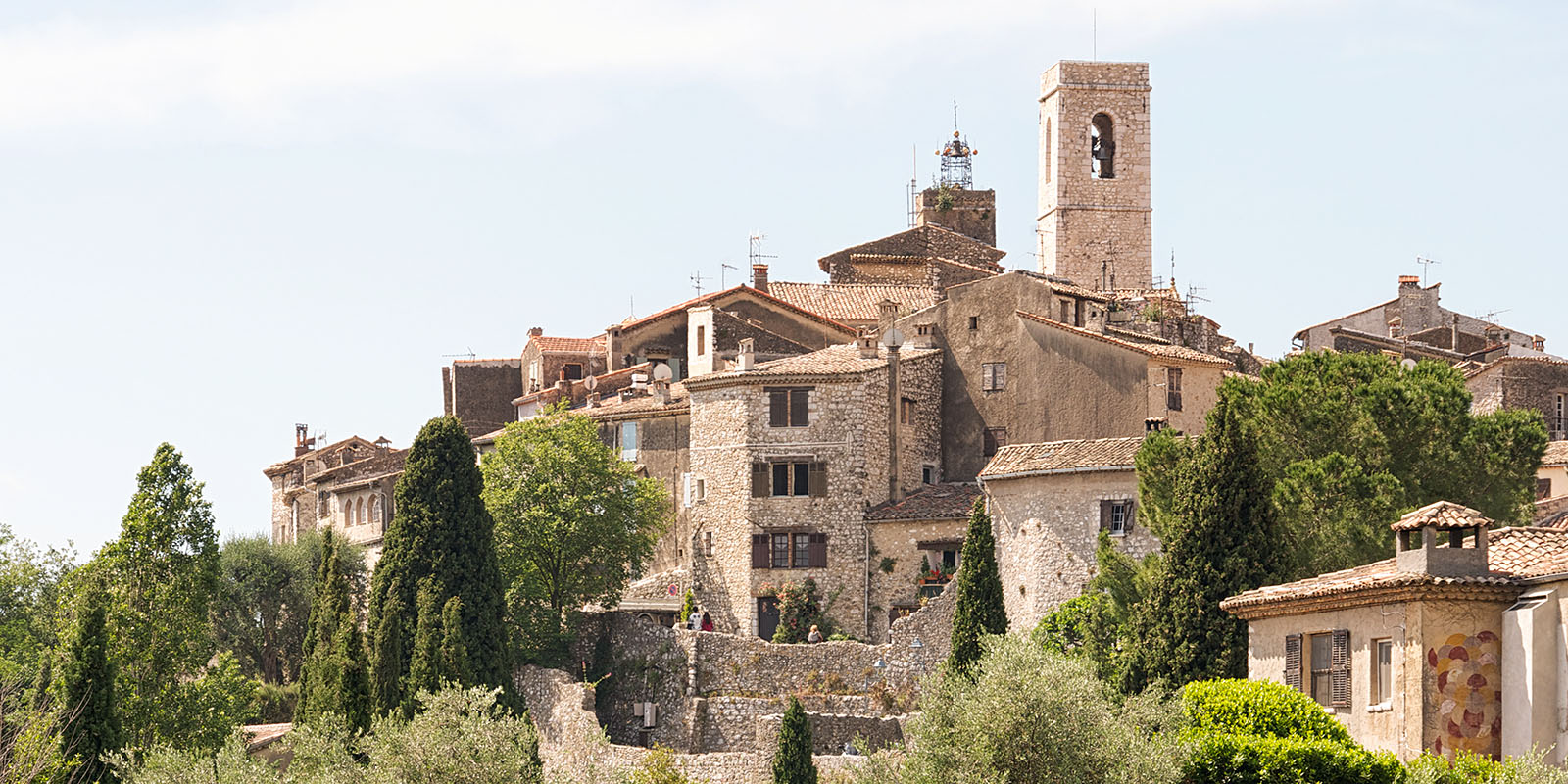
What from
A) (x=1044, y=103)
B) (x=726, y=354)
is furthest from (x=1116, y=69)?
(x=726, y=354)

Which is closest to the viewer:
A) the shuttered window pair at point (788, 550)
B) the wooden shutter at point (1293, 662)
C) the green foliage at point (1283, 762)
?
the green foliage at point (1283, 762)

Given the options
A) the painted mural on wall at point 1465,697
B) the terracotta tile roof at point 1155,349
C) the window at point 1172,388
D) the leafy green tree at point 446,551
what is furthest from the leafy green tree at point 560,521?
the painted mural on wall at point 1465,697

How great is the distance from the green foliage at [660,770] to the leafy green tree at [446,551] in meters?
5.24

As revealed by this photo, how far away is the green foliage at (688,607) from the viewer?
64.7 m

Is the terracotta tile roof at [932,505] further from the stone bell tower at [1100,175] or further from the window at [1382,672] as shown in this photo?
the stone bell tower at [1100,175]

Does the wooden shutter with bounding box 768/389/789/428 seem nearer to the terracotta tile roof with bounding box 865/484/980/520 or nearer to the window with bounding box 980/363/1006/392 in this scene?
the terracotta tile roof with bounding box 865/484/980/520

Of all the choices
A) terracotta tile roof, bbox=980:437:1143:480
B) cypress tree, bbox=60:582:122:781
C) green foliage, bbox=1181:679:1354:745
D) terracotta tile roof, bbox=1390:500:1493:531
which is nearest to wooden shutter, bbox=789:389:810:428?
terracotta tile roof, bbox=980:437:1143:480

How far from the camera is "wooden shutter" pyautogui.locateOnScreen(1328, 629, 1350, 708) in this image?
1543 inches

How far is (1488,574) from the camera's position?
1489 inches

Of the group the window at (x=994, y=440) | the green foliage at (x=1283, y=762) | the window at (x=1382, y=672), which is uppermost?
the window at (x=994, y=440)

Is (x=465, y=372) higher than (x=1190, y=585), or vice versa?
(x=465, y=372)

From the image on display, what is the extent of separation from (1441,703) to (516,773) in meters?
15.3

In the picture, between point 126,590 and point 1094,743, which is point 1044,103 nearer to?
point 126,590

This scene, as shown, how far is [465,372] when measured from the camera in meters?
89.4
